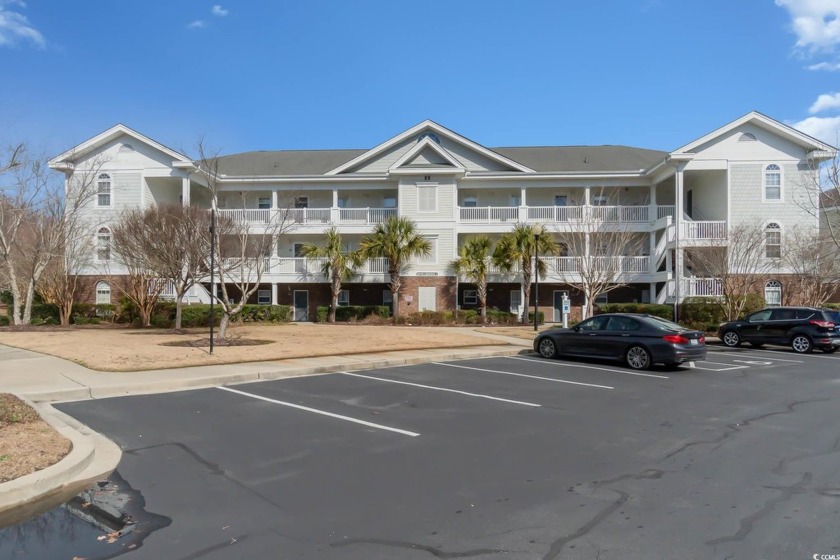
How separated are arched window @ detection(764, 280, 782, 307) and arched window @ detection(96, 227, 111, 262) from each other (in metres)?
34.0

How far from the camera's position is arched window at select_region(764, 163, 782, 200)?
99.0 ft

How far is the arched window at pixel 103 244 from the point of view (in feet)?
102

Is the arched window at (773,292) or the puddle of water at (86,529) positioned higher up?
the arched window at (773,292)

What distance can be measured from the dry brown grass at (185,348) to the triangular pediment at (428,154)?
1351 centimetres

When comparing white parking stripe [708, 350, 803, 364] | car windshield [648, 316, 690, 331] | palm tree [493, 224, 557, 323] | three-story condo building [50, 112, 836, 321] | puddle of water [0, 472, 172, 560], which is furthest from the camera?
palm tree [493, 224, 557, 323]

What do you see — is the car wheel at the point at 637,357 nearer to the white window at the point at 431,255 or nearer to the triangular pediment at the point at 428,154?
the white window at the point at 431,255

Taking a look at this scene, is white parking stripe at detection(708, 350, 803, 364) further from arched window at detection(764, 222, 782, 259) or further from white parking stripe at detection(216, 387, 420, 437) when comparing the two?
white parking stripe at detection(216, 387, 420, 437)

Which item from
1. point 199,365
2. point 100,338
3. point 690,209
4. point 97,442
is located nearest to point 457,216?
point 690,209

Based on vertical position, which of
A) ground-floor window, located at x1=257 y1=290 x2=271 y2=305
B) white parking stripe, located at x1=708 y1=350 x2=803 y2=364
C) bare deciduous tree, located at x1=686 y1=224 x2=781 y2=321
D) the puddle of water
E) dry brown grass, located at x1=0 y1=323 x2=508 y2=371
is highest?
bare deciduous tree, located at x1=686 y1=224 x2=781 y2=321

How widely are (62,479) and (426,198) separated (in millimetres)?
28403

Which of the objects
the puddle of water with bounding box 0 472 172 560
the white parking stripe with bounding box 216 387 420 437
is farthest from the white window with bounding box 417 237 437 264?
the puddle of water with bounding box 0 472 172 560

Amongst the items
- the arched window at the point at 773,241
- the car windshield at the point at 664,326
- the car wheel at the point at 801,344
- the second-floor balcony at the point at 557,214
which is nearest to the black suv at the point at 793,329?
the car wheel at the point at 801,344

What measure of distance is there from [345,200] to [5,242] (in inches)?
691

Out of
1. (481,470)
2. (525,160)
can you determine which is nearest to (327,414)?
Answer: (481,470)
